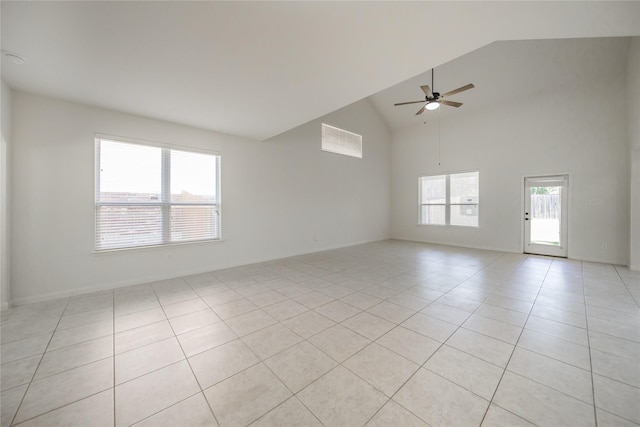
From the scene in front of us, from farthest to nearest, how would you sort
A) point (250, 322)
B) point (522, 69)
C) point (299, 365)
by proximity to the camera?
point (522, 69) → point (250, 322) → point (299, 365)

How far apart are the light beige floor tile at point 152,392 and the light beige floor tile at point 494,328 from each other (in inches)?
99.5

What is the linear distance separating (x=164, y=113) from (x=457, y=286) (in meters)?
5.24

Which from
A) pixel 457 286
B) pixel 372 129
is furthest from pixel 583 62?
pixel 457 286

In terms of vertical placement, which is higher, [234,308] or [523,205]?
[523,205]

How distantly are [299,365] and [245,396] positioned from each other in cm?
44

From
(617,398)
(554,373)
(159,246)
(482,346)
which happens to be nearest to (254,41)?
(482,346)

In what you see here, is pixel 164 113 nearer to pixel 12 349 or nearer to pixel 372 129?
pixel 12 349

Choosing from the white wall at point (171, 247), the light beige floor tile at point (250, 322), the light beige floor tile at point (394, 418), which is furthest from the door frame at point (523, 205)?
the light beige floor tile at point (250, 322)

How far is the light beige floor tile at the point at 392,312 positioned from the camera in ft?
8.36

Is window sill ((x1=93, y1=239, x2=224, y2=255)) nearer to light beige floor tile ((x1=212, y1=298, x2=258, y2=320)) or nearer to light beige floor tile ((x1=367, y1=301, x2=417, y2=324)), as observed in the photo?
light beige floor tile ((x1=212, y1=298, x2=258, y2=320))

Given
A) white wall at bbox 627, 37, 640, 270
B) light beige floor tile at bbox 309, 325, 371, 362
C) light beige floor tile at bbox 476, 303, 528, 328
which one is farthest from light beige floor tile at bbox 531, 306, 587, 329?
white wall at bbox 627, 37, 640, 270

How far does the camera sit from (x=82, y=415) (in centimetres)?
139

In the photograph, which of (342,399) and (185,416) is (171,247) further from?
(342,399)

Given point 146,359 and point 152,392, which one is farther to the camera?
point 146,359
